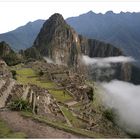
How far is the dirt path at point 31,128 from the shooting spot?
51.9 feet

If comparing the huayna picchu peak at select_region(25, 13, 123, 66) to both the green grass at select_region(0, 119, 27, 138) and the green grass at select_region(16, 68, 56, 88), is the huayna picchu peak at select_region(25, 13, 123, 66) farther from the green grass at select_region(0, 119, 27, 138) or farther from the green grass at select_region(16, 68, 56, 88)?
the green grass at select_region(0, 119, 27, 138)

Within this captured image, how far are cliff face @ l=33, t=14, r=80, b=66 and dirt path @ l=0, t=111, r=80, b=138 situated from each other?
122m

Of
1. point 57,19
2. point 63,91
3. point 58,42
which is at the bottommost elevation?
point 63,91

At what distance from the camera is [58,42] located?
150625 mm

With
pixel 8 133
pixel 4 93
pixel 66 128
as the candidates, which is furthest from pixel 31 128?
pixel 4 93

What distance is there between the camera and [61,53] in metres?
152

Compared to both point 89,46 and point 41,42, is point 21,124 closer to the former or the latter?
point 41,42

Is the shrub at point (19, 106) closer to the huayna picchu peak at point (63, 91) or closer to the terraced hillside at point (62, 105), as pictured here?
the huayna picchu peak at point (63, 91)

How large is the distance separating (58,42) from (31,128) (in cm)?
13470

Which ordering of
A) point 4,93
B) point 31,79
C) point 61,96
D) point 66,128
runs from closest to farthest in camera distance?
point 66,128
point 4,93
point 61,96
point 31,79

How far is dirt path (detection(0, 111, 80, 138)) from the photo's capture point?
1580cm

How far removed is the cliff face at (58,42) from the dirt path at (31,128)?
12172 centimetres

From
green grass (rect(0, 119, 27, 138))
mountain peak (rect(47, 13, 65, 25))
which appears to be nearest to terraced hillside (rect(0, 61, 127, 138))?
green grass (rect(0, 119, 27, 138))

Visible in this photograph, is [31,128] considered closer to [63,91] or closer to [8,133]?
[8,133]
